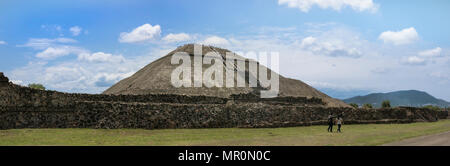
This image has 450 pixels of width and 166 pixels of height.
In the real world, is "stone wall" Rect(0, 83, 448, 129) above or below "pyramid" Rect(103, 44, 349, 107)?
below

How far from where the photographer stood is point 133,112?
27.0m

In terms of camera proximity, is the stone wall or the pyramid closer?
the stone wall

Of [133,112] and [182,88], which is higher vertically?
[182,88]

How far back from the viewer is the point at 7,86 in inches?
952

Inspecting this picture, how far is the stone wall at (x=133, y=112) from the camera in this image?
80.6 feet

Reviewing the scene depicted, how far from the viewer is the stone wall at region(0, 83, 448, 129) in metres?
24.6

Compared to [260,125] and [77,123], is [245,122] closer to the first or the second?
[260,125]

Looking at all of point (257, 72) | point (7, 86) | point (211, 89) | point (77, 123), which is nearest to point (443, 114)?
point (257, 72)

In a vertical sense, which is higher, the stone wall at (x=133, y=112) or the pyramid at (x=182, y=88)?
the pyramid at (x=182, y=88)
